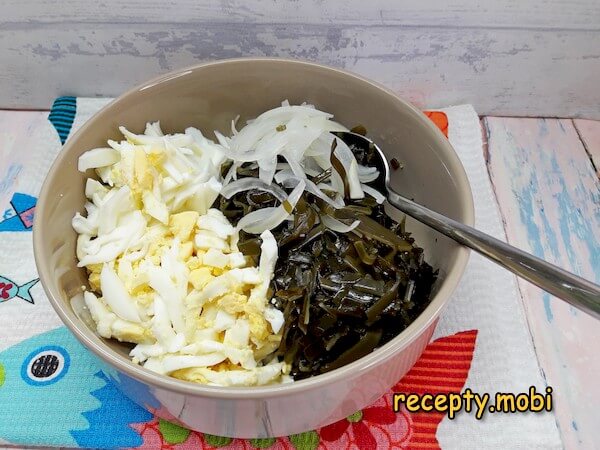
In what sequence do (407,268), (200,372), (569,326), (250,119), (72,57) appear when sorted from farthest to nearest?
(72,57) < (250,119) < (569,326) < (407,268) < (200,372)

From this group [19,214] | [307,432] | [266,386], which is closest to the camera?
[266,386]

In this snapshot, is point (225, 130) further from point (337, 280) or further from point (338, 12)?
point (337, 280)

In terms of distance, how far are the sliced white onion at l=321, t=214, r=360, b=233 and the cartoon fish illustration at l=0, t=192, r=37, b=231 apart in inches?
29.6

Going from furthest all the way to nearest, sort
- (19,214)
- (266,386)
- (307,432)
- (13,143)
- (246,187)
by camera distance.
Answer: (13,143) → (19,214) → (246,187) → (307,432) → (266,386)

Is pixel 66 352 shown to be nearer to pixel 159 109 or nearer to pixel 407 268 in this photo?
pixel 159 109

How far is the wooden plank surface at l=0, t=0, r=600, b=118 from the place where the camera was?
4.98ft

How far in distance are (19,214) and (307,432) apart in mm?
910

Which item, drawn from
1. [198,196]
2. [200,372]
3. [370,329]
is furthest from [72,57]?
[370,329]

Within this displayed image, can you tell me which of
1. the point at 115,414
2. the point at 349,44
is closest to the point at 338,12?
the point at 349,44

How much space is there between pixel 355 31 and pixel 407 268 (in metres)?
0.70

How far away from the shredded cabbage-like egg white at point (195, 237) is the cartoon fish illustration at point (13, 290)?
22 cm

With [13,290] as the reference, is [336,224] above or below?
above

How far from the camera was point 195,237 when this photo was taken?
4.01ft

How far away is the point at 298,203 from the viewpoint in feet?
4.09
